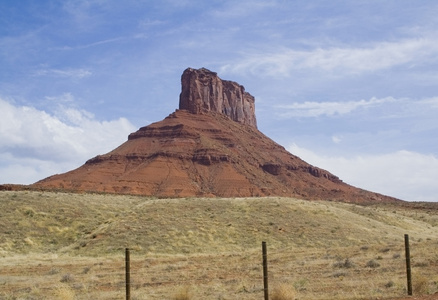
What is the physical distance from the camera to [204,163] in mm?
142875

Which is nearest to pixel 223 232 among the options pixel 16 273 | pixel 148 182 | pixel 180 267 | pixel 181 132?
pixel 180 267

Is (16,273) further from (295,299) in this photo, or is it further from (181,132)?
(181,132)

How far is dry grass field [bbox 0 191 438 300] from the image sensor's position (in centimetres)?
1688

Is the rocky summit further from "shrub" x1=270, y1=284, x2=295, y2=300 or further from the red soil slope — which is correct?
"shrub" x1=270, y1=284, x2=295, y2=300

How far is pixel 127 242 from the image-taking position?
3603 centimetres

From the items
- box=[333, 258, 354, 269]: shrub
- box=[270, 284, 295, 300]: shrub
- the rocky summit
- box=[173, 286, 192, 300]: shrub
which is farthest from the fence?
the rocky summit

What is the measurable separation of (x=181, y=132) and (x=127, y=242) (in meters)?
121

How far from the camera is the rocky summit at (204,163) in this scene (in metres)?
129

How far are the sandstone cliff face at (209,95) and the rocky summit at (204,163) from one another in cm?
38

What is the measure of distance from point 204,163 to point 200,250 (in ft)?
353

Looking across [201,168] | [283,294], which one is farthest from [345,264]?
→ [201,168]

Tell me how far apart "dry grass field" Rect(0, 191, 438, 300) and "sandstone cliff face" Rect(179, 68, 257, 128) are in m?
120

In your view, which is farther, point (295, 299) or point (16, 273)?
point (16, 273)


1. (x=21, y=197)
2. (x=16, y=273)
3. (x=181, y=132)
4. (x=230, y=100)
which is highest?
(x=230, y=100)
